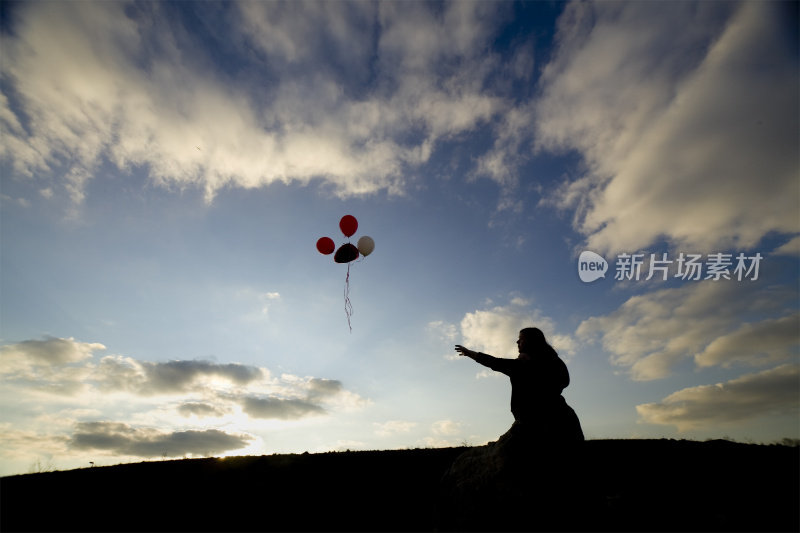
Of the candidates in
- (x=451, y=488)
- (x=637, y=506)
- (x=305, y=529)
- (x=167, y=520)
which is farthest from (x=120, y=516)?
(x=637, y=506)

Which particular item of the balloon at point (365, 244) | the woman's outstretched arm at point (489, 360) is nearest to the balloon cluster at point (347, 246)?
the balloon at point (365, 244)

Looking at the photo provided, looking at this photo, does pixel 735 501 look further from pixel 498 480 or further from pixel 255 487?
pixel 255 487

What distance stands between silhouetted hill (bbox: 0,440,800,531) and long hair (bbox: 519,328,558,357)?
5.63 feet

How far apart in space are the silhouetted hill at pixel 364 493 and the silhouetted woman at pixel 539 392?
0.65 m

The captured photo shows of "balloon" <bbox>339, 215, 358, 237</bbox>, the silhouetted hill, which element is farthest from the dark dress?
"balloon" <bbox>339, 215, 358, 237</bbox>

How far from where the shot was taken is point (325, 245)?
10.8 metres

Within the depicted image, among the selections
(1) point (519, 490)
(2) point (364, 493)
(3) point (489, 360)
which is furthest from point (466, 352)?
(2) point (364, 493)

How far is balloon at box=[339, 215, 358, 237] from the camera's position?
10622 mm

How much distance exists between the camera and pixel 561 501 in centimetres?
527

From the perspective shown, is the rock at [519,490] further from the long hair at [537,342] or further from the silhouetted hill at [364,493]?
the long hair at [537,342]

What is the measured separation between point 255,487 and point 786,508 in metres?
8.94

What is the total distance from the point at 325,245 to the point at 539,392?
7.21 m

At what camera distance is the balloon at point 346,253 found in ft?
35.3

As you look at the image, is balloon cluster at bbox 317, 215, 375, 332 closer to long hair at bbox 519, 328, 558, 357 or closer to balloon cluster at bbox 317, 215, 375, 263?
balloon cluster at bbox 317, 215, 375, 263
